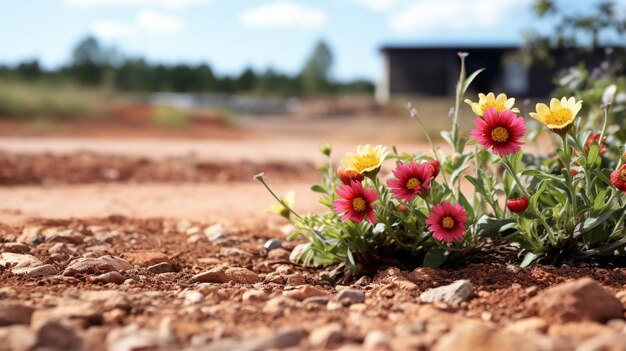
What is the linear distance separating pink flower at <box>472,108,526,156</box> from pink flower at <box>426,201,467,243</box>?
0.29 meters

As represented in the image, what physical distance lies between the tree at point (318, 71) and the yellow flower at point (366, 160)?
3617cm

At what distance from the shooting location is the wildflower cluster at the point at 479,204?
9.29 feet

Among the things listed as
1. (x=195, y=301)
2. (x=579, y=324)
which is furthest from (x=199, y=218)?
(x=579, y=324)

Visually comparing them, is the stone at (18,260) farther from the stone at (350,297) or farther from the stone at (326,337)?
the stone at (326,337)

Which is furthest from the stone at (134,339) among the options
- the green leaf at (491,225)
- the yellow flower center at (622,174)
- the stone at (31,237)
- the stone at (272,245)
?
the stone at (31,237)

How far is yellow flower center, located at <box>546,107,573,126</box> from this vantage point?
275 cm

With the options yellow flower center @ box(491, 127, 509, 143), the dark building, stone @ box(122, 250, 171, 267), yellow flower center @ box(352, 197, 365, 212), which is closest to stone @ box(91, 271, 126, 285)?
stone @ box(122, 250, 171, 267)

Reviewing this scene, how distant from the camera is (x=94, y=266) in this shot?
3066 millimetres

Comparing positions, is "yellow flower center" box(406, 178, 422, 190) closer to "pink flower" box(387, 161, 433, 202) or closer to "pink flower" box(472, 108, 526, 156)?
"pink flower" box(387, 161, 433, 202)

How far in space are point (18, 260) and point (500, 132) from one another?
6.97 ft

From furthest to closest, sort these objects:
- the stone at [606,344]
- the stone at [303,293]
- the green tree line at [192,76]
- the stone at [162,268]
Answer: the green tree line at [192,76] → the stone at [162,268] → the stone at [303,293] → the stone at [606,344]

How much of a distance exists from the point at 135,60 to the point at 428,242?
35.7 metres

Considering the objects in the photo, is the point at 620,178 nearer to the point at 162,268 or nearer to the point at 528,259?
the point at 528,259

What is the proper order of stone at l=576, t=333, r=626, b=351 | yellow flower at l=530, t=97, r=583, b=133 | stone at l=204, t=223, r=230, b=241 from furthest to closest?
stone at l=204, t=223, r=230, b=241, yellow flower at l=530, t=97, r=583, b=133, stone at l=576, t=333, r=626, b=351
